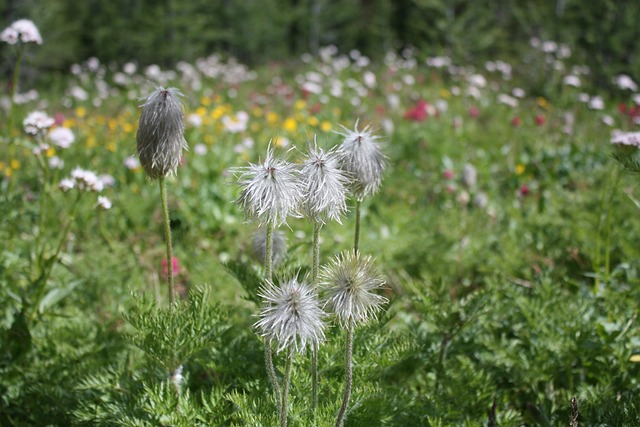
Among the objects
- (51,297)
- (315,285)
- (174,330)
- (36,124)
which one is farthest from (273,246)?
(36,124)

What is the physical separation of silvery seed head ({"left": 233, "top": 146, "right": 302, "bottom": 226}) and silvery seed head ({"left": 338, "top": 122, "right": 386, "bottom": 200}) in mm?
224

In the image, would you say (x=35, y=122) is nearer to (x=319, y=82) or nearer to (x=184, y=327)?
(x=184, y=327)

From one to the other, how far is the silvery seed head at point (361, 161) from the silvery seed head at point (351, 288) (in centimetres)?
32

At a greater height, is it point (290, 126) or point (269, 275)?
point (269, 275)

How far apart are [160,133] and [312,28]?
58.4 feet

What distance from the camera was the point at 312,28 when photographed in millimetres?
18719

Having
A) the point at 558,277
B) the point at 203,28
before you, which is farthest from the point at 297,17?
the point at 558,277

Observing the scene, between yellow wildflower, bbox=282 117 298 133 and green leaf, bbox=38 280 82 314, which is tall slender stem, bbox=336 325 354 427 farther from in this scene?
yellow wildflower, bbox=282 117 298 133

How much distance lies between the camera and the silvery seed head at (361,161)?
6.05 ft

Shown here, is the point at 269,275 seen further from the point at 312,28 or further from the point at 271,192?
the point at 312,28

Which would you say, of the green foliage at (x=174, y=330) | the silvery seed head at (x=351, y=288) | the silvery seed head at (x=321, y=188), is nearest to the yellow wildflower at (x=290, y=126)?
the green foliage at (x=174, y=330)

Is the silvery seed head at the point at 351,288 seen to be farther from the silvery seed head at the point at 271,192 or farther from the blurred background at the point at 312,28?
the blurred background at the point at 312,28

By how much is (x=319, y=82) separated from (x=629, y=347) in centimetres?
785

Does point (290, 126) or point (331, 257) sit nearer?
point (331, 257)
